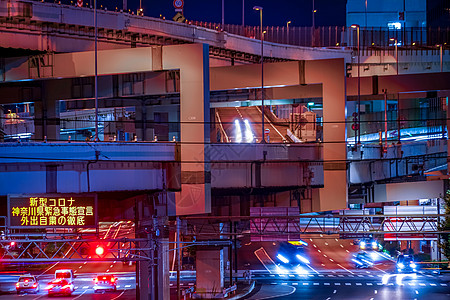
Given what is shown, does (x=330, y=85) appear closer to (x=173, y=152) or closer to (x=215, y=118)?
(x=173, y=152)

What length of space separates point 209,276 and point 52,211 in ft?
70.4

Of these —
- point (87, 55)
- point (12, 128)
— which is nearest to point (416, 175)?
point (87, 55)

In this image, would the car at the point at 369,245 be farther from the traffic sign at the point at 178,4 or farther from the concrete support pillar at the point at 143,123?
the traffic sign at the point at 178,4

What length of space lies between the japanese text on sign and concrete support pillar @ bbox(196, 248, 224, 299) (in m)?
20.2

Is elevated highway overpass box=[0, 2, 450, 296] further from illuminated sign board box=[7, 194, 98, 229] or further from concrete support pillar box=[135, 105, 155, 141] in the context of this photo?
concrete support pillar box=[135, 105, 155, 141]

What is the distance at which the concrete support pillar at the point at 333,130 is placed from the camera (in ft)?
114

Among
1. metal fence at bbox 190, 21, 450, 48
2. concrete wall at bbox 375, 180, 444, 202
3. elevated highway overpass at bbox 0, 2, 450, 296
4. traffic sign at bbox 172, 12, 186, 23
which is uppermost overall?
metal fence at bbox 190, 21, 450, 48

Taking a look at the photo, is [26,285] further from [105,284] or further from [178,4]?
[178,4]

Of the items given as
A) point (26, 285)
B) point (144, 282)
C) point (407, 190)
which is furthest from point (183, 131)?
point (26, 285)

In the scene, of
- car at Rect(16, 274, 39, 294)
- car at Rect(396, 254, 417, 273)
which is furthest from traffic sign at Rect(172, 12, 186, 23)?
car at Rect(396, 254, 417, 273)

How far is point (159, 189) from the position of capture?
2859 centimetres

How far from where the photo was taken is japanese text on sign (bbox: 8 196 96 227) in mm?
24781

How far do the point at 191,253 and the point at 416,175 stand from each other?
90.8 feet

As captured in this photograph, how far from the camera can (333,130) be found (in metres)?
35.3
